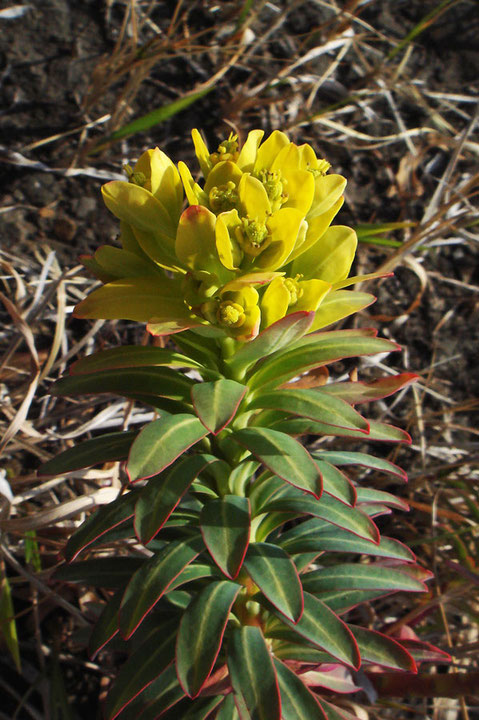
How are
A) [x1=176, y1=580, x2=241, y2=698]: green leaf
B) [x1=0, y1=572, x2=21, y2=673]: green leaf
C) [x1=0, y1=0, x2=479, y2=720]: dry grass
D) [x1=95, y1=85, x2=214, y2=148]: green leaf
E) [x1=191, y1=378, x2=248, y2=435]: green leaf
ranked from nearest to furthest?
1. [x1=191, y1=378, x2=248, y2=435]: green leaf
2. [x1=176, y1=580, x2=241, y2=698]: green leaf
3. [x1=0, y1=572, x2=21, y2=673]: green leaf
4. [x1=0, y1=0, x2=479, y2=720]: dry grass
5. [x1=95, y1=85, x2=214, y2=148]: green leaf

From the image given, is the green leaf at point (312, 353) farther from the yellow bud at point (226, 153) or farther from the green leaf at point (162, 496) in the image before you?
the yellow bud at point (226, 153)

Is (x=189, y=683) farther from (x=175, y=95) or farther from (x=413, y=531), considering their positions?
(x=175, y=95)

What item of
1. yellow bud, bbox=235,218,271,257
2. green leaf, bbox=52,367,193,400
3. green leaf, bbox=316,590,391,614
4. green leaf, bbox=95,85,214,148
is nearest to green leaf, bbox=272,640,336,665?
green leaf, bbox=316,590,391,614

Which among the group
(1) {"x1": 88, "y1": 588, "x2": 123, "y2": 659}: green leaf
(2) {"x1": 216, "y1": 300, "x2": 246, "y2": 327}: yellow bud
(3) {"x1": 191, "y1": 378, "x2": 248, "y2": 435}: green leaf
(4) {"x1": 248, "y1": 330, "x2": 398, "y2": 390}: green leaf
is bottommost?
(1) {"x1": 88, "y1": 588, "x2": 123, "y2": 659}: green leaf

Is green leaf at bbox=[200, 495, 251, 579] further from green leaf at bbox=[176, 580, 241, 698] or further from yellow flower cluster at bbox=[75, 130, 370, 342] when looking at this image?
yellow flower cluster at bbox=[75, 130, 370, 342]

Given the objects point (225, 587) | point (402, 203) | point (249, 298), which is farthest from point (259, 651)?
point (402, 203)

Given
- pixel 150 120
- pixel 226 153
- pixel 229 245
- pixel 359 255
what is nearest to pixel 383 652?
pixel 229 245

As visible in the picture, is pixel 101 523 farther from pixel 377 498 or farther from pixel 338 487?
pixel 377 498
